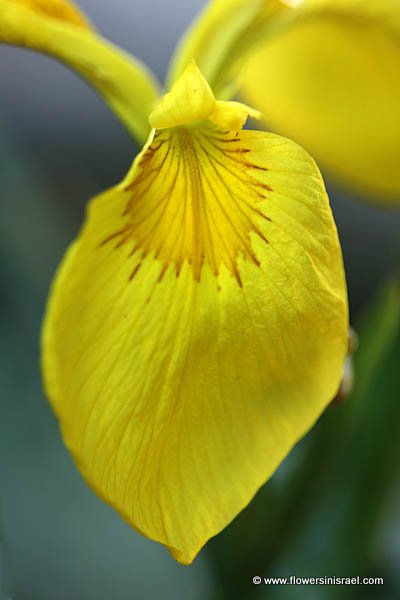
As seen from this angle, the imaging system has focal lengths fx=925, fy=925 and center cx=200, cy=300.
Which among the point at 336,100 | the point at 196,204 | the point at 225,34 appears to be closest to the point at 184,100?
the point at 196,204

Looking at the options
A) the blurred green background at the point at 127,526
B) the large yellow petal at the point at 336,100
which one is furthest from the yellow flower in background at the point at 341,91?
the blurred green background at the point at 127,526

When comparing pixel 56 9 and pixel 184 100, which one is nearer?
pixel 184 100

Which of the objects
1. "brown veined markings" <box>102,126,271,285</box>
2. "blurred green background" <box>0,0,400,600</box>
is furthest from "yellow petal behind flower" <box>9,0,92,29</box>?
"blurred green background" <box>0,0,400,600</box>

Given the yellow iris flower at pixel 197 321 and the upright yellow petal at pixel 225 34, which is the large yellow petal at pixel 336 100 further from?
the yellow iris flower at pixel 197 321

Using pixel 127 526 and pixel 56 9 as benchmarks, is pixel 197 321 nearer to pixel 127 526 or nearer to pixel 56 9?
pixel 56 9

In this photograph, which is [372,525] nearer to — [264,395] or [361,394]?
[361,394]

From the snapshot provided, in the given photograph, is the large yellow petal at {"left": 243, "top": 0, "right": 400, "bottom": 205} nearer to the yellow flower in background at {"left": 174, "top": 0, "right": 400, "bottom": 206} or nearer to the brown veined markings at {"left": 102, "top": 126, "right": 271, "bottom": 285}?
the yellow flower in background at {"left": 174, "top": 0, "right": 400, "bottom": 206}

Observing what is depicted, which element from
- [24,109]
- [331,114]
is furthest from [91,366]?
[24,109]
